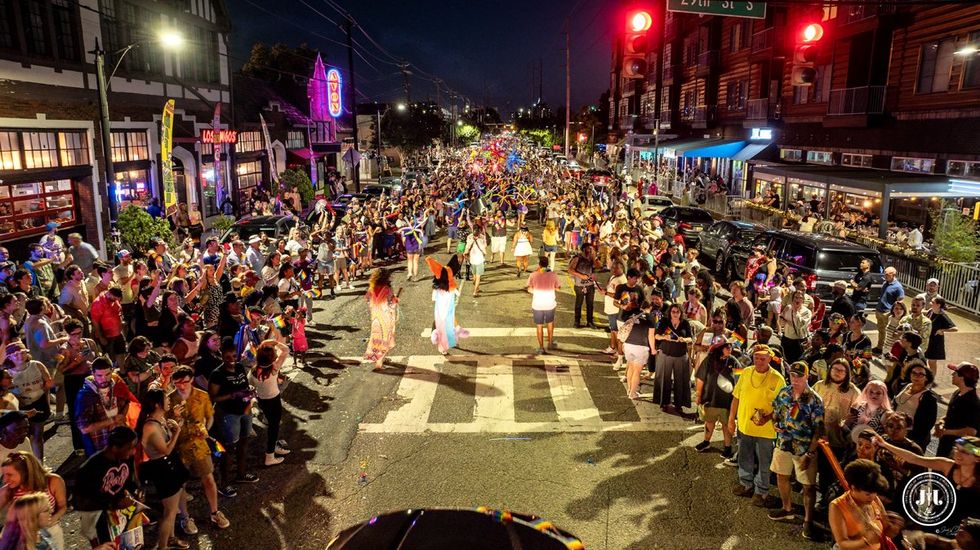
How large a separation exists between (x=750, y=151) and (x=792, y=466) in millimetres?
28574

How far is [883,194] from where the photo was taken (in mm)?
17875

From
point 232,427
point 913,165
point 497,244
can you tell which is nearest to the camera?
point 232,427

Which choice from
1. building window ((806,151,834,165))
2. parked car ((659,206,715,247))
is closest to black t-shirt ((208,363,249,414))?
parked car ((659,206,715,247))

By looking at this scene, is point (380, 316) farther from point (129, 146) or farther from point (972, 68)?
point (972, 68)

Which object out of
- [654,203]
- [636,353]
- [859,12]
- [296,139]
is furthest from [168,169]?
[859,12]

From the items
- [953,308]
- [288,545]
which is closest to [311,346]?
[288,545]

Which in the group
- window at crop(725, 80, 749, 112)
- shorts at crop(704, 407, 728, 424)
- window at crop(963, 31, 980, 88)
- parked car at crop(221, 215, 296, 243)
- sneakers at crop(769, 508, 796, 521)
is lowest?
sneakers at crop(769, 508, 796, 521)

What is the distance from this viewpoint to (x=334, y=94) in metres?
41.5

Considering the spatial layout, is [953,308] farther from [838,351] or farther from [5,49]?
[5,49]

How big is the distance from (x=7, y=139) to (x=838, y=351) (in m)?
19.3

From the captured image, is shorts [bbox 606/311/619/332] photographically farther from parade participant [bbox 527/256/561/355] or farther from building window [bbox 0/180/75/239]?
building window [bbox 0/180/75/239]

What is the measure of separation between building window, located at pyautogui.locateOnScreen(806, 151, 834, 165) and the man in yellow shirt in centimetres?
2376

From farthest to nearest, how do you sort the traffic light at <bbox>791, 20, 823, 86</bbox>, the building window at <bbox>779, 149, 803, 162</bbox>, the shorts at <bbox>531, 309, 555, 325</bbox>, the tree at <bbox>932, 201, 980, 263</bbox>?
the building window at <bbox>779, 149, 803, 162</bbox>
the traffic light at <bbox>791, 20, 823, 86</bbox>
the tree at <bbox>932, 201, 980, 263</bbox>
the shorts at <bbox>531, 309, 555, 325</bbox>

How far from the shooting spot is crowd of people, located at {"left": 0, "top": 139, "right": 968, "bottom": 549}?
4.61 meters
